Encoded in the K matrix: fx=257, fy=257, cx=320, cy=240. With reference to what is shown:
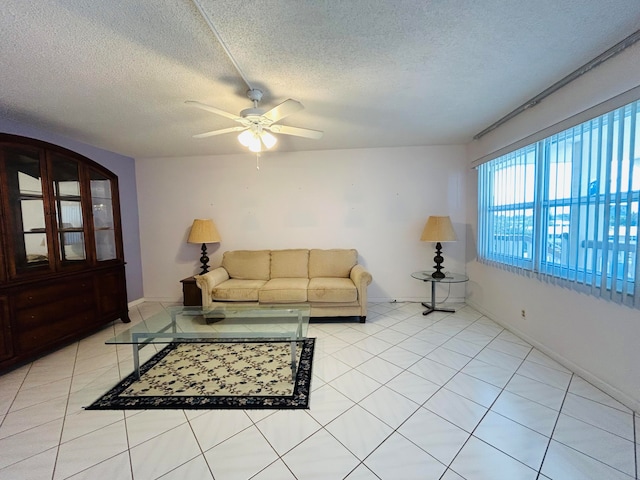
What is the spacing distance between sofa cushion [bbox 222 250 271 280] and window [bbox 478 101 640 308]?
3.02m

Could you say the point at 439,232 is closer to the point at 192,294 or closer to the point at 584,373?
the point at 584,373

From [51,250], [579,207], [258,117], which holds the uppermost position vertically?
[258,117]

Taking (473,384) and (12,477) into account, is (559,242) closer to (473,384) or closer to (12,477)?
(473,384)

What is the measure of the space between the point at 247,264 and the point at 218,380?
188cm

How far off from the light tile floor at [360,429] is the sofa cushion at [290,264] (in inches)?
62.7

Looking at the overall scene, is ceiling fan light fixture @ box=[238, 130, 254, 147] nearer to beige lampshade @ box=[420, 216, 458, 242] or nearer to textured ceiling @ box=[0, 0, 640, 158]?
textured ceiling @ box=[0, 0, 640, 158]

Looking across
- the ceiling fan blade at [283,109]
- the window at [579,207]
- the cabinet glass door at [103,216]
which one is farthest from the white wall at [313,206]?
the ceiling fan blade at [283,109]

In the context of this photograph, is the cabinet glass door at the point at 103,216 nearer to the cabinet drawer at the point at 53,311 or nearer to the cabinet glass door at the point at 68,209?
the cabinet glass door at the point at 68,209

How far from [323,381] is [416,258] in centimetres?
251

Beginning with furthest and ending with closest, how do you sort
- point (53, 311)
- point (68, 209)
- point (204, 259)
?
point (204, 259) < point (68, 209) < point (53, 311)

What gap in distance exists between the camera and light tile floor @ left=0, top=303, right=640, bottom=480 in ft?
4.26

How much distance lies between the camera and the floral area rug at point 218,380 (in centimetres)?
180

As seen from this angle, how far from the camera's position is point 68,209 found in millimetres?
2805

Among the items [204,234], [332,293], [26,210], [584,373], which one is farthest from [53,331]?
[584,373]
